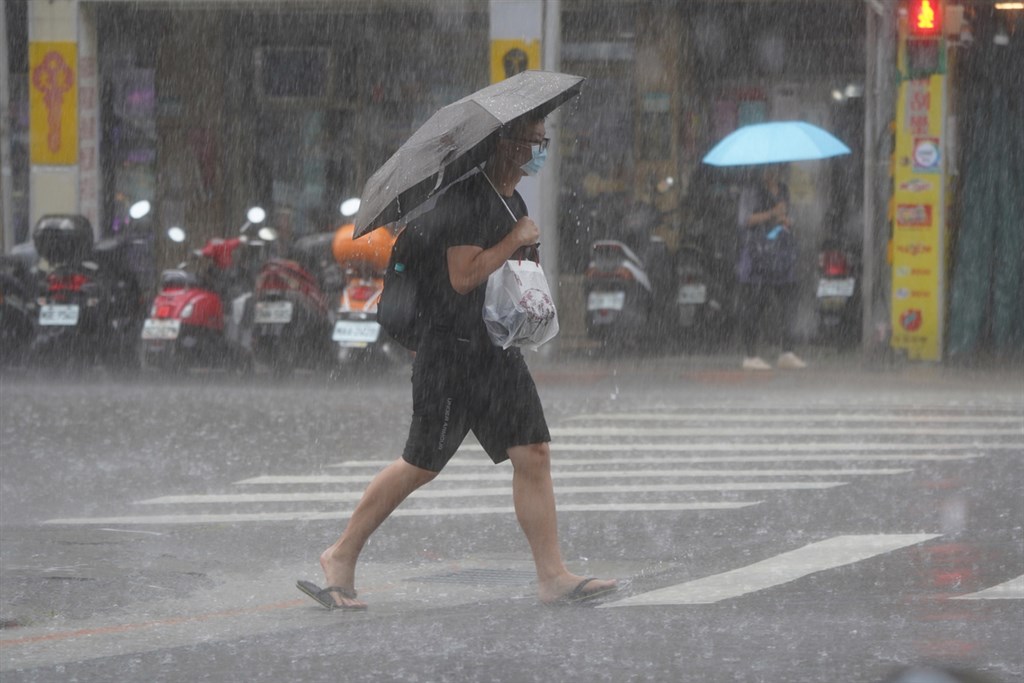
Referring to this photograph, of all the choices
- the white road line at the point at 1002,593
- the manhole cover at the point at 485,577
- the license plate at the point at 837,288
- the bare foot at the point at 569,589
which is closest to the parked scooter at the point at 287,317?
the license plate at the point at 837,288

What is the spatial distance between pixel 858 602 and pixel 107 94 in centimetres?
2045

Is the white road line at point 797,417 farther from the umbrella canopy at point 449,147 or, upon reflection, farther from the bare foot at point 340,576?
the umbrella canopy at point 449,147

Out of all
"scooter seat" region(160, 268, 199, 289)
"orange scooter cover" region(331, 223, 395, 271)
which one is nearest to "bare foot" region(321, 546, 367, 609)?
"orange scooter cover" region(331, 223, 395, 271)

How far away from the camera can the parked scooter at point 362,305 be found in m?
16.8

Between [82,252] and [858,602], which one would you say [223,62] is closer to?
[82,252]

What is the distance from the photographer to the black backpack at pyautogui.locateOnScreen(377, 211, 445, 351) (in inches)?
272

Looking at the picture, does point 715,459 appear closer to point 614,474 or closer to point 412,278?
point 614,474

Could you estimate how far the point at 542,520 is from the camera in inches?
278

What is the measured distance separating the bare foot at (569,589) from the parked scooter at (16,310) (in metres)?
12.6

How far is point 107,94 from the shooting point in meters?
25.8

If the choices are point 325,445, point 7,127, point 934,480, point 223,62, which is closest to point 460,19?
point 223,62

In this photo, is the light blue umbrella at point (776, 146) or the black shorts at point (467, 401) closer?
the black shorts at point (467, 401)

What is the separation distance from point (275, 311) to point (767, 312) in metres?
4.74

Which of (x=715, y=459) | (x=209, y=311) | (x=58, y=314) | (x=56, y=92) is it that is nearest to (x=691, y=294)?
(x=209, y=311)
